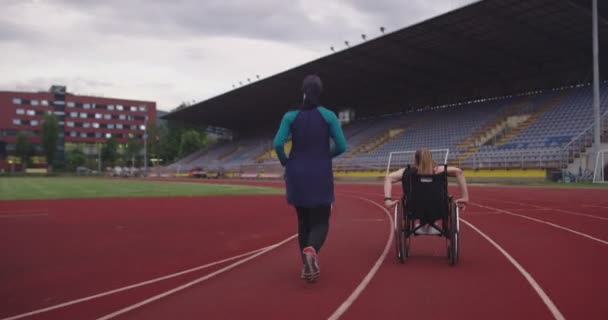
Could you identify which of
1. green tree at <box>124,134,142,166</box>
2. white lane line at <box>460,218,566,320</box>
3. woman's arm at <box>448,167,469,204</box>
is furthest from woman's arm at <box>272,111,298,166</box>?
green tree at <box>124,134,142,166</box>

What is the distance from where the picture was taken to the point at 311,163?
14.2ft

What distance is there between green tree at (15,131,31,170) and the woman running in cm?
9468

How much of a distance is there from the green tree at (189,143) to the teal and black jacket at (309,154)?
8887cm

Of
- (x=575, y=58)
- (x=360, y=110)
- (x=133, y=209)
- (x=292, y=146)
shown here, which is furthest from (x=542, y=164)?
(x=360, y=110)

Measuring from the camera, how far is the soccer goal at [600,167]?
941 inches

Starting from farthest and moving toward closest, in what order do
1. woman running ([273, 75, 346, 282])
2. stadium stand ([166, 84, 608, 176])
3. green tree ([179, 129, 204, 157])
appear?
green tree ([179, 129, 204, 157])
stadium stand ([166, 84, 608, 176])
woman running ([273, 75, 346, 282])

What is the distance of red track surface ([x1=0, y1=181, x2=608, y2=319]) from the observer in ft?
11.9

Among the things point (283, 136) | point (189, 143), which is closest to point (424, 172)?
point (283, 136)

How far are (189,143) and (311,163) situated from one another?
293 ft

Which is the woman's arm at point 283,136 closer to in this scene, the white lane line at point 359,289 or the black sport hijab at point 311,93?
the black sport hijab at point 311,93

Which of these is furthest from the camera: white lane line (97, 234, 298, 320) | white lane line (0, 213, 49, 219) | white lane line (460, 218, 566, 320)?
white lane line (0, 213, 49, 219)

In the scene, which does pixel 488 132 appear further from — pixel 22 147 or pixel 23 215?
pixel 22 147

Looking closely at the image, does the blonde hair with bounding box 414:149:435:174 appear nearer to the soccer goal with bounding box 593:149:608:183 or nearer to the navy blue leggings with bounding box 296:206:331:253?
the navy blue leggings with bounding box 296:206:331:253

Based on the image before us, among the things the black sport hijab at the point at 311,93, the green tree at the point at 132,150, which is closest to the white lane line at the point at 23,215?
the black sport hijab at the point at 311,93
